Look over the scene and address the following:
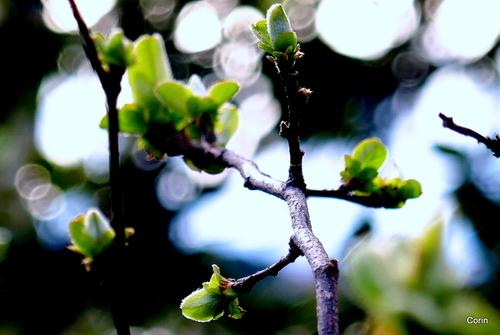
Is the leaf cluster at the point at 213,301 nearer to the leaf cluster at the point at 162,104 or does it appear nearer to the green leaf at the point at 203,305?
the green leaf at the point at 203,305

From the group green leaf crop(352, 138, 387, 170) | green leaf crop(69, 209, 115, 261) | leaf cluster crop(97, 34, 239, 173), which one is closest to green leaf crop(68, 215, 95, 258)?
green leaf crop(69, 209, 115, 261)

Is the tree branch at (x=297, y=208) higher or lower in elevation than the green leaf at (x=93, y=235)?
higher

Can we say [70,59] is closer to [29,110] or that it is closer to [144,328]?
[29,110]

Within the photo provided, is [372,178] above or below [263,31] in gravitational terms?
below

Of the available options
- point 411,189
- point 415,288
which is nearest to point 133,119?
point 411,189

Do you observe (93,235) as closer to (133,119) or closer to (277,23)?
(133,119)

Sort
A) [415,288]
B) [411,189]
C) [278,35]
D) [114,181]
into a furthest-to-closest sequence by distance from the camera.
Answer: [415,288]
[411,189]
[278,35]
[114,181]

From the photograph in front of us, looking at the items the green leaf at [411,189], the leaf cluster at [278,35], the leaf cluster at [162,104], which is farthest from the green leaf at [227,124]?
the green leaf at [411,189]

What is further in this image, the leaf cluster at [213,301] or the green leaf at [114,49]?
the leaf cluster at [213,301]
